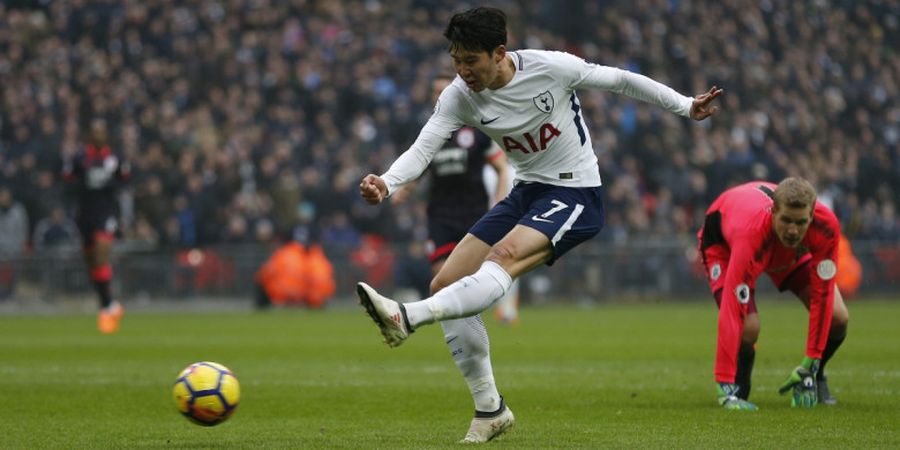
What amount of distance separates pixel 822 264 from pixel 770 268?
1.52 feet

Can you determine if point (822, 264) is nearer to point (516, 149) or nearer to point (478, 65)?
point (516, 149)

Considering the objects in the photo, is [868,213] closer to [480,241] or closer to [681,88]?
[681,88]

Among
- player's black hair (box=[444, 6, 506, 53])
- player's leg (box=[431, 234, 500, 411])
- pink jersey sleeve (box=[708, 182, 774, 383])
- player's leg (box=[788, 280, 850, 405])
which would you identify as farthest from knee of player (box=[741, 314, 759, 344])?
player's black hair (box=[444, 6, 506, 53])

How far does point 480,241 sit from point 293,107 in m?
21.6

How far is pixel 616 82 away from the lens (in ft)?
26.7

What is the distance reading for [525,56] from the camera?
806 cm

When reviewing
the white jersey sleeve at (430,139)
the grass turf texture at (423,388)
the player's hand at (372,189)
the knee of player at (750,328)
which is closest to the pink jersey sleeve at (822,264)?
the knee of player at (750,328)

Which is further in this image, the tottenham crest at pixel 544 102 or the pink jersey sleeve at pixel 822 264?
the pink jersey sleeve at pixel 822 264

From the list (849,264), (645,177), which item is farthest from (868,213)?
(645,177)

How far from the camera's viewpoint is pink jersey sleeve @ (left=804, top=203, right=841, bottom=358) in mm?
9359

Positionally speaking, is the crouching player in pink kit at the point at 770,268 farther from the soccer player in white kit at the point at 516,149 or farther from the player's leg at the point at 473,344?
the player's leg at the point at 473,344

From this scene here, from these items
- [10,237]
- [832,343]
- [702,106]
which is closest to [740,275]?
[832,343]

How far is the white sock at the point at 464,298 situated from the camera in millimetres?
7074

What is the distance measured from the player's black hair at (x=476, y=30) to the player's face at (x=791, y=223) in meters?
2.34
